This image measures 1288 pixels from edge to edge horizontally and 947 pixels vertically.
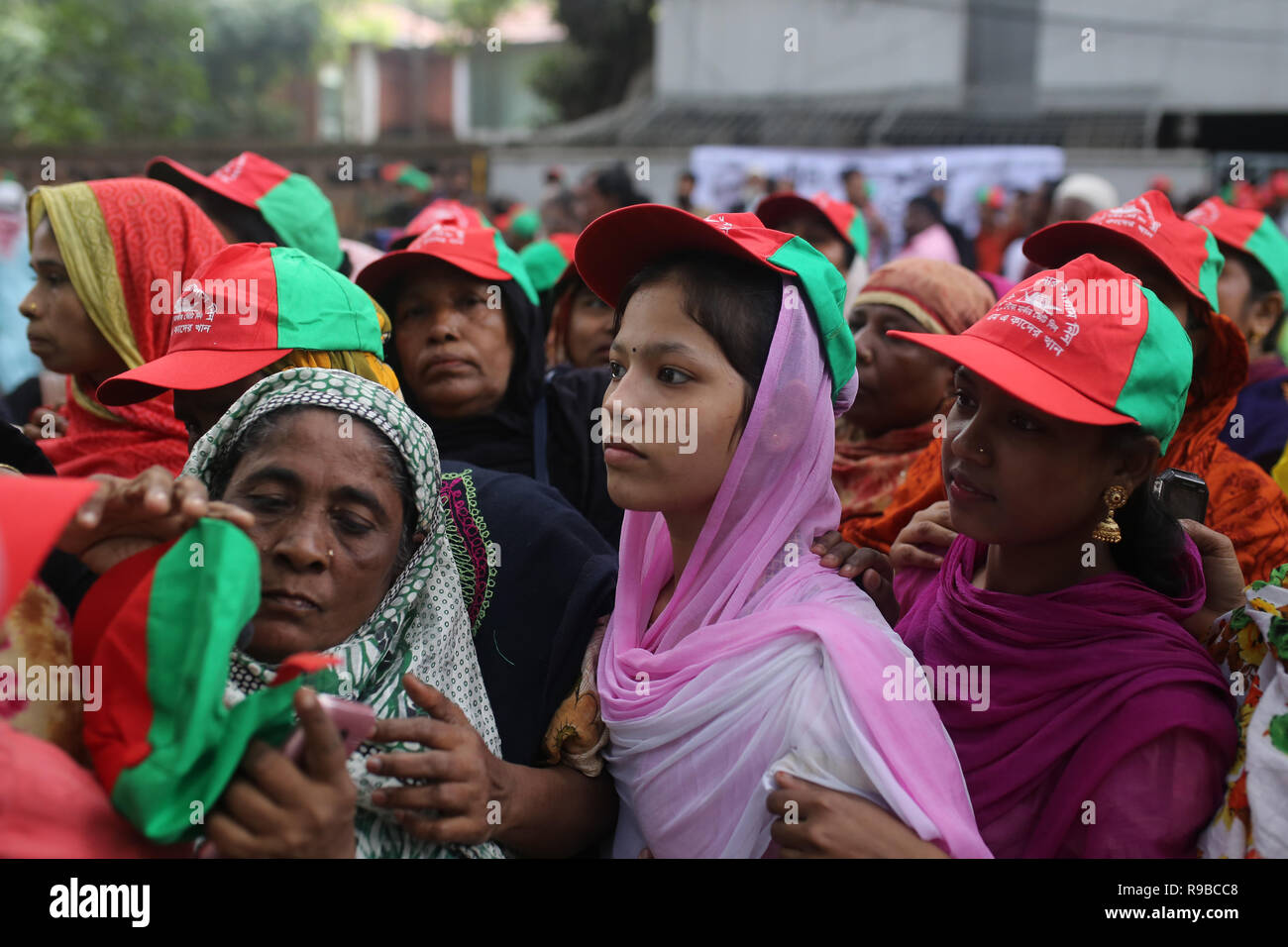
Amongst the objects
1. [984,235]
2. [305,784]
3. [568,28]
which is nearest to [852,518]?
[305,784]

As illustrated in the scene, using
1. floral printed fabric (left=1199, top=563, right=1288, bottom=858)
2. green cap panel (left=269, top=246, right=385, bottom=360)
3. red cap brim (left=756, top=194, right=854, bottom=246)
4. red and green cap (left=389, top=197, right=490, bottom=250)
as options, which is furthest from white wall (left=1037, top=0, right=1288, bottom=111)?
floral printed fabric (left=1199, top=563, right=1288, bottom=858)

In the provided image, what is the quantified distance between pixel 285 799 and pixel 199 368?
1273mm

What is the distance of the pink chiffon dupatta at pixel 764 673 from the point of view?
68.7 inches

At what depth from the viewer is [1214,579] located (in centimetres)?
216

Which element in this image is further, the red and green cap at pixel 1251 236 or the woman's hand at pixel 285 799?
the red and green cap at pixel 1251 236

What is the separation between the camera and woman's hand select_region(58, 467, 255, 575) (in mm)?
1490

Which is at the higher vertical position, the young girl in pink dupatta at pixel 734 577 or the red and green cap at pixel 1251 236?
the red and green cap at pixel 1251 236

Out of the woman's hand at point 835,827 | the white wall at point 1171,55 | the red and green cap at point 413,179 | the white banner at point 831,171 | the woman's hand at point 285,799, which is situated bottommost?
the woman's hand at point 835,827

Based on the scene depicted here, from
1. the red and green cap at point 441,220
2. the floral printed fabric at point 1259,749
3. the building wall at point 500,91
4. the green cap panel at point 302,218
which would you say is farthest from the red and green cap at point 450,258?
the building wall at point 500,91

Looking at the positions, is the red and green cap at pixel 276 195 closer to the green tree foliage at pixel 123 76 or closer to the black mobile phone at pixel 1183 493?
the black mobile phone at pixel 1183 493

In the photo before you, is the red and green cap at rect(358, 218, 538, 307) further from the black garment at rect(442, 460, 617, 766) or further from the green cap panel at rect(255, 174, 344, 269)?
the black garment at rect(442, 460, 617, 766)

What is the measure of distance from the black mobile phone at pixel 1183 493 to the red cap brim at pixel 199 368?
1.87m

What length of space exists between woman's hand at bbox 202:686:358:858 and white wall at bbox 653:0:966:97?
2019 cm

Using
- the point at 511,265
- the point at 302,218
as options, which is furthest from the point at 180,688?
the point at 302,218
